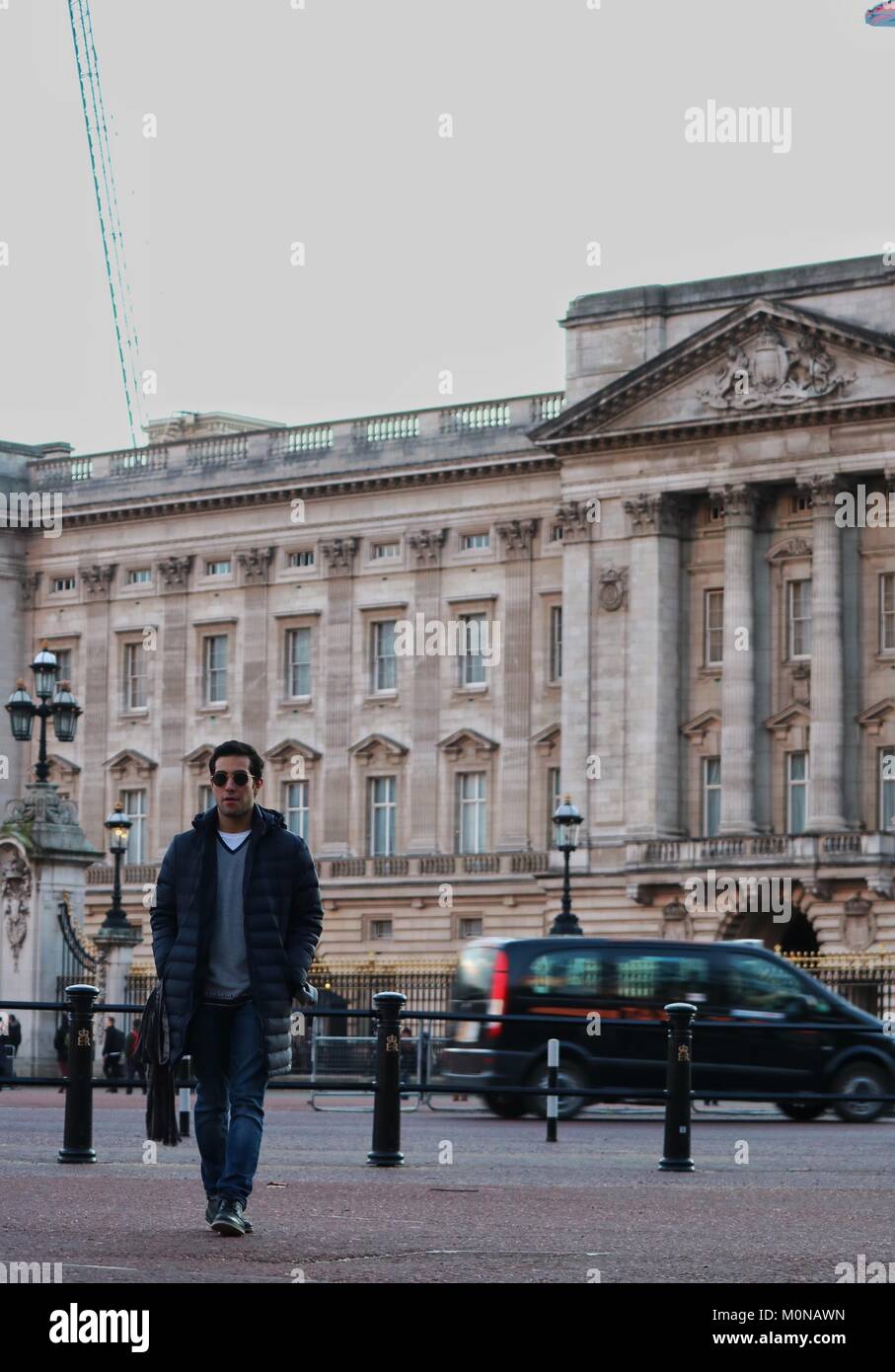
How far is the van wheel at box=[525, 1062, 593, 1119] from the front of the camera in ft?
117

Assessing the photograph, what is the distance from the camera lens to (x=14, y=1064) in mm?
45469

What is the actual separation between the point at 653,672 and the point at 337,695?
11.5m

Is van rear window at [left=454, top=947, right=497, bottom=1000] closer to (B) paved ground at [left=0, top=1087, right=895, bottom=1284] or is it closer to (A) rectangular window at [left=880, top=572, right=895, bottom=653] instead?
(B) paved ground at [left=0, top=1087, right=895, bottom=1284]

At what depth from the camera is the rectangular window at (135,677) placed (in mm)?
82750

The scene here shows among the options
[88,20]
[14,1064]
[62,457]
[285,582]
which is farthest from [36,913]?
[88,20]

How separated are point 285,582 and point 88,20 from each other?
4736cm

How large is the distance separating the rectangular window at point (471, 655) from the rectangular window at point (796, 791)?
9.96m

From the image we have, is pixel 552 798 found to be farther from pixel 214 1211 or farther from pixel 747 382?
pixel 214 1211

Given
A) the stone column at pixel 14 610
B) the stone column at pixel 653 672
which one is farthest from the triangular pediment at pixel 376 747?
the stone column at pixel 14 610

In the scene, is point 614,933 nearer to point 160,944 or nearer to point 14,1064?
point 14,1064

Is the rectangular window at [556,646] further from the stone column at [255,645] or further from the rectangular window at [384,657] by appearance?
the stone column at [255,645]

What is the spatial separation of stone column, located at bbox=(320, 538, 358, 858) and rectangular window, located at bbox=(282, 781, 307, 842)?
3.17 feet

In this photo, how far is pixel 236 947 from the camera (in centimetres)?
1457

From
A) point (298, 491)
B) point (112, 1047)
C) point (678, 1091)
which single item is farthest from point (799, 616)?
point (678, 1091)
